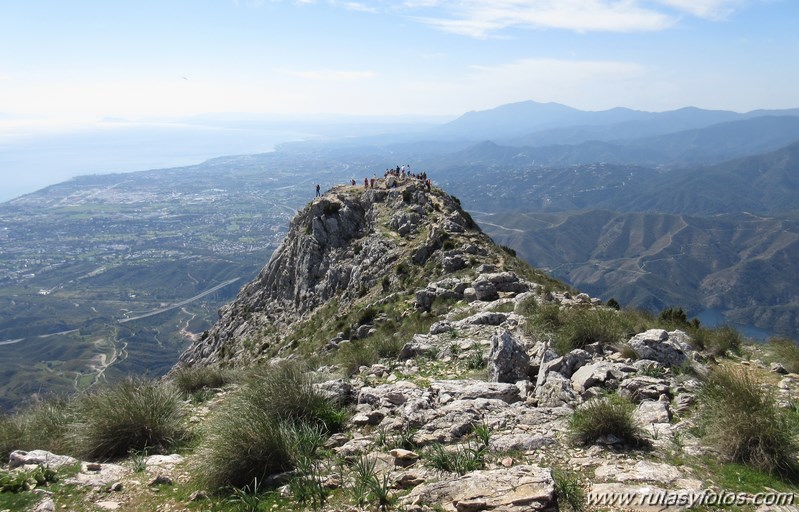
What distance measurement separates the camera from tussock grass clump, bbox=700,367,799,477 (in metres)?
5.80

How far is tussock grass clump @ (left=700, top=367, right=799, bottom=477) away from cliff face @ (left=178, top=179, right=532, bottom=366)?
15860 millimetres

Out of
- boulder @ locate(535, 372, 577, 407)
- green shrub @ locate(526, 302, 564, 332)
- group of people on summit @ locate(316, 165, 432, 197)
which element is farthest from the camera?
group of people on summit @ locate(316, 165, 432, 197)

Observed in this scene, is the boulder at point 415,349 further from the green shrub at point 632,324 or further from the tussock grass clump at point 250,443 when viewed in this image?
the tussock grass clump at point 250,443

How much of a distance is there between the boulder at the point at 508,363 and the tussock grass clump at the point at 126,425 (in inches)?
264

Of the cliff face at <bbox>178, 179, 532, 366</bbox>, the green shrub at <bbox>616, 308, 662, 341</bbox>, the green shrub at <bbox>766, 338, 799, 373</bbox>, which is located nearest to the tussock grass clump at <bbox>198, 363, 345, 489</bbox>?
the green shrub at <bbox>616, 308, 662, 341</bbox>

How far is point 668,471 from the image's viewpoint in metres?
→ 5.68

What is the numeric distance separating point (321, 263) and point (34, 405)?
27.0m

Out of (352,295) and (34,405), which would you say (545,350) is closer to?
(34,405)

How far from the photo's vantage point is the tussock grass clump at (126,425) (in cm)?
809

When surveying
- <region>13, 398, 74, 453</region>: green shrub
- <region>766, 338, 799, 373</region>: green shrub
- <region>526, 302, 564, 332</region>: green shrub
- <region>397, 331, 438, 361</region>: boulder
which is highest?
<region>526, 302, 564, 332</region>: green shrub

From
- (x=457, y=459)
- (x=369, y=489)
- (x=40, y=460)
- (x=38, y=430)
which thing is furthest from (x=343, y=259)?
(x=369, y=489)

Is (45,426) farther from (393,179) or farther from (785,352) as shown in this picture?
(393,179)

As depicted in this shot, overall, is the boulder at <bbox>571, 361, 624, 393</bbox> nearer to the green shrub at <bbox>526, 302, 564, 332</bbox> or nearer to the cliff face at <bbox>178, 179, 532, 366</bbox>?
the green shrub at <bbox>526, 302, 564, 332</bbox>

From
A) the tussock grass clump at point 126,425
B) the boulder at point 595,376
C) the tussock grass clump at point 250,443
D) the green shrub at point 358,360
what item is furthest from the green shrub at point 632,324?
the tussock grass clump at point 126,425
